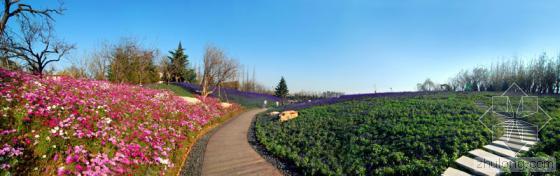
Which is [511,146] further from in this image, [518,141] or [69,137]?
Answer: [69,137]

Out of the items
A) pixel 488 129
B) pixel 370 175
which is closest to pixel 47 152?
pixel 370 175

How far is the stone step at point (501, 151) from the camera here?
4.41 m

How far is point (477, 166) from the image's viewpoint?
402 cm

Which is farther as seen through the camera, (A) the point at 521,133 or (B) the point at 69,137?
(A) the point at 521,133

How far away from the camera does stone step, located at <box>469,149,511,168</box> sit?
4.08 metres

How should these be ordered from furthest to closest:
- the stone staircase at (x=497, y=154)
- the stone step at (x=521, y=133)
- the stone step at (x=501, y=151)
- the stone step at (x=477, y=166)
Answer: the stone step at (x=521, y=133) < the stone step at (x=501, y=151) < the stone staircase at (x=497, y=154) < the stone step at (x=477, y=166)

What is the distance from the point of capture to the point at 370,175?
4.45 meters

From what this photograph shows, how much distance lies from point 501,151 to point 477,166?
1.18 metres

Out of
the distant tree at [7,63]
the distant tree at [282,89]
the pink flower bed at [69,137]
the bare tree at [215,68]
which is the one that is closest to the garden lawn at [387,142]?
the pink flower bed at [69,137]

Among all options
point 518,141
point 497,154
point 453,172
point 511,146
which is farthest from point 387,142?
point 518,141

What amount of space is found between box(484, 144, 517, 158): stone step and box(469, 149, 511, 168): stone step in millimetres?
168

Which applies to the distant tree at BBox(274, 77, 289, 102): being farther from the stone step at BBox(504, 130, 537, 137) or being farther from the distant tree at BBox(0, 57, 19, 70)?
the stone step at BBox(504, 130, 537, 137)

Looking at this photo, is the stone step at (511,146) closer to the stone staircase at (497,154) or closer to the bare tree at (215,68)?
the stone staircase at (497,154)

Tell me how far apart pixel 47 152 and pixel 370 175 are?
6.04 metres
